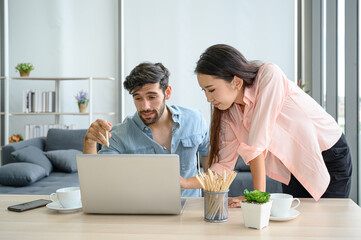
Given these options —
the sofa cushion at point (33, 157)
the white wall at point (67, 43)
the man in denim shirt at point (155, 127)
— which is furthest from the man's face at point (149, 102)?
the white wall at point (67, 43)

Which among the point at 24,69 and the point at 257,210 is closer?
the point at 257,210

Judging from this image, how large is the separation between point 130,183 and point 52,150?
11.1 feet

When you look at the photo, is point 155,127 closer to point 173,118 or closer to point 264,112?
point 173,118

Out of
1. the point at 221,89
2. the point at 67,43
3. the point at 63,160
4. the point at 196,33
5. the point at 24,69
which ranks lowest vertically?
the point at 63,160

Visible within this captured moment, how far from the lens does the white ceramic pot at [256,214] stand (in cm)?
117

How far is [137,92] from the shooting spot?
195 cm

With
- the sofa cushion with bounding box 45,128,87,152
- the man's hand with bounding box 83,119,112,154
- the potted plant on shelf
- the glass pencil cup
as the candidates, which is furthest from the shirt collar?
the potted plant on shelf

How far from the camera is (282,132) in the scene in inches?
62.0

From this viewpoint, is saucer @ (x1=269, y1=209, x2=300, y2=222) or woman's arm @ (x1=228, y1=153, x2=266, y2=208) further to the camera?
woman's arm @ (x1=228, y1=153, x2=266, y2=208)

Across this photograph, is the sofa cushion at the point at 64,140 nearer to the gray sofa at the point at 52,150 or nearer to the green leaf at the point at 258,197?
the gray sofa at the point at 52,150

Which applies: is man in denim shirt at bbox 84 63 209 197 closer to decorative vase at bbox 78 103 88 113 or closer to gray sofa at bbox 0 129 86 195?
gray sofa at bbox 0 129 86 195

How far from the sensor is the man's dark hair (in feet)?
6.30

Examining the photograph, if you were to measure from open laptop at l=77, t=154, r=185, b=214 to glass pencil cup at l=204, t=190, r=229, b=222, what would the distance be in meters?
0.11

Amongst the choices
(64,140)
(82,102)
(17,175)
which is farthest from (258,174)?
(82,102)
